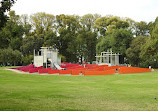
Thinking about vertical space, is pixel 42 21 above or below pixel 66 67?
above

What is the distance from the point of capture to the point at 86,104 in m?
10.7

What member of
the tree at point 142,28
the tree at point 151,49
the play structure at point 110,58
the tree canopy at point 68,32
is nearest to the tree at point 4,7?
the tree at point 151,49

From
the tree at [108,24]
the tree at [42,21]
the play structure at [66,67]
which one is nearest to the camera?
the play structure at [66,67]

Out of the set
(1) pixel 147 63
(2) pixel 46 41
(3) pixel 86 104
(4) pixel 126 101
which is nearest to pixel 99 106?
(3) pixel 86 104

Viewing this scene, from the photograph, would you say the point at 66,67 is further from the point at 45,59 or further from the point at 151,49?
the point at 151,49

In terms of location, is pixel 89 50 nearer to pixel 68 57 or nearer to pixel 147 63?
pixel 68 57

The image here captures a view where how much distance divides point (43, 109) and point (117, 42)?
164ft

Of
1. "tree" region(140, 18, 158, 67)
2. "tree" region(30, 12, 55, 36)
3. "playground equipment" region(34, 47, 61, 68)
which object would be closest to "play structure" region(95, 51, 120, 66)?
"tree" region(140, 18, 158, 67)

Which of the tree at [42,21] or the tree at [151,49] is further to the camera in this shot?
the tree at [42,21]

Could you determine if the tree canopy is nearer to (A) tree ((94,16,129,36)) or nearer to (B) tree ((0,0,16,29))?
(A) tree ((94,16,129,36))

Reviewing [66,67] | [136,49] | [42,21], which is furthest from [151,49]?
[42,21]

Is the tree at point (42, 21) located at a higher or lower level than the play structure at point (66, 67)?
higher

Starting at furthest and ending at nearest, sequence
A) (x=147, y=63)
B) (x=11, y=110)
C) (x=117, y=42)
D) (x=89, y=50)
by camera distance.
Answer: (x=89, y=50) < (x=117, y=42) < (x=147, y=63) < (x=11, y=110)

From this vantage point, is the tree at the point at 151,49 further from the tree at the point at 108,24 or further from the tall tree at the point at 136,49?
the tree at the point at 108,24
